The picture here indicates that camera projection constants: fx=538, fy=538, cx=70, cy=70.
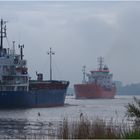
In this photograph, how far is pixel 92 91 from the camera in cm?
13450

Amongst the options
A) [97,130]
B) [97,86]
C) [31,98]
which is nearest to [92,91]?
[97,86]

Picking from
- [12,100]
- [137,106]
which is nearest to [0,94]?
[12,100]

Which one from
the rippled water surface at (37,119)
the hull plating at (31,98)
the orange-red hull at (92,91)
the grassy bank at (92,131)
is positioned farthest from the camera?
Result: the orange-red hull at (92,91)

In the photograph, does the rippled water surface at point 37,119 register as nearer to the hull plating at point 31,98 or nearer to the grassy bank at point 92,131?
the grassy bank at point 92,131

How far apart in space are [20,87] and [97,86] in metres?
56.9

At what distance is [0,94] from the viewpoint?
74125mm

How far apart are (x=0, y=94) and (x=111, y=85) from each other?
70551mm

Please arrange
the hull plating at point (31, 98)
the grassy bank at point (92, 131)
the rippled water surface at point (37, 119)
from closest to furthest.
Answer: the grassy bank at point (92, 131), the rippled water surface at point (37, 119), the hull plating at point (31, 98)

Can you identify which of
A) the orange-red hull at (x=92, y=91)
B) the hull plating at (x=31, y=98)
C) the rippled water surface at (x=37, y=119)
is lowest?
the rippled water surface at (x=37, y=119)

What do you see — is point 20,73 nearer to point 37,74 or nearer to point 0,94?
point 0,94

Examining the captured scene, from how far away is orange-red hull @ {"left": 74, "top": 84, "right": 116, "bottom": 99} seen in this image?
133750 mm

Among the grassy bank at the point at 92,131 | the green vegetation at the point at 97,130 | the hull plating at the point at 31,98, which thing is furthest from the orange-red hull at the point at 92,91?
the grassy bank at the point at 92,131

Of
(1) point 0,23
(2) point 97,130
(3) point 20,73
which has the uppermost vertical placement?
(1) point 0,23

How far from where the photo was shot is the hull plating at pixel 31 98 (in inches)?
2936
